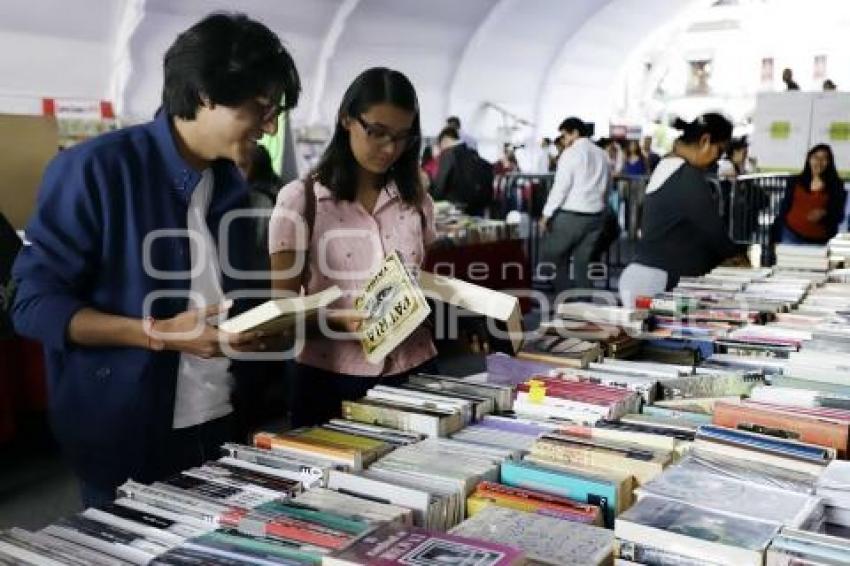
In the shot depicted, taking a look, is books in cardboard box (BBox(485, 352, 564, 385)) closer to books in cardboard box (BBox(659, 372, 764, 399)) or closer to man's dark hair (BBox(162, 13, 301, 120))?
books in cardboard box (BBox(659, 372, 764, 399))

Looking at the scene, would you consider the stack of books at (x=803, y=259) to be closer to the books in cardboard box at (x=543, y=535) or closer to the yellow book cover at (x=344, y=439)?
the yellow book cover at (x=344, y=439)

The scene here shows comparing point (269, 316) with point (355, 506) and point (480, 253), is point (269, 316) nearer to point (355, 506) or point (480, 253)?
point (355, 506)

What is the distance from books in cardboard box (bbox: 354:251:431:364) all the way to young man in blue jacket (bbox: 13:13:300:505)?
1.17ft

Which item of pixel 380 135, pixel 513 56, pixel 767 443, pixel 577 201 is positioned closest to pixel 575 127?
pixel 577 201

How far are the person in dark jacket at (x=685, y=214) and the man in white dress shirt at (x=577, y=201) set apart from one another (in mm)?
2772

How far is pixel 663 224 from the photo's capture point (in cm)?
361

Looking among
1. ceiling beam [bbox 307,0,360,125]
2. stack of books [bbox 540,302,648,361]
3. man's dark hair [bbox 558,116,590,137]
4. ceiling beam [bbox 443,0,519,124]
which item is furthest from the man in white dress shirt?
ceiling beam [bbox 443,0,519,124]

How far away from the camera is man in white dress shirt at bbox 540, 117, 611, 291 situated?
6.52m

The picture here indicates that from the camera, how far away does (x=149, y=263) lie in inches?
61.0

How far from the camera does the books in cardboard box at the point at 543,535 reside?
112 centimetres

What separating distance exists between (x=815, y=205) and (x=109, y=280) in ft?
18.4

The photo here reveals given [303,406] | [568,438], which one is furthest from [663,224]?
[568,438]

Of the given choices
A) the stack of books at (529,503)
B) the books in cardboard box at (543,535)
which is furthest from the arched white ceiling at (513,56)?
the books in cardboard box at (543,535)

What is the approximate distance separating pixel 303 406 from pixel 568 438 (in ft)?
2.66
